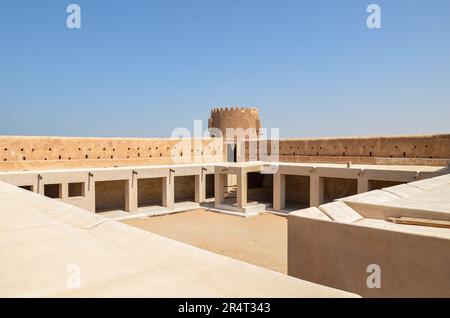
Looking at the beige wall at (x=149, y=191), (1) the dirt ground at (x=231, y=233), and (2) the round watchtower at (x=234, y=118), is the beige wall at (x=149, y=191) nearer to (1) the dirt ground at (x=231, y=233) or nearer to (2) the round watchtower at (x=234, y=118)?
(1) the dirt ground at (x=231, y=233)

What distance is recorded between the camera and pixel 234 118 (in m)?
26.8

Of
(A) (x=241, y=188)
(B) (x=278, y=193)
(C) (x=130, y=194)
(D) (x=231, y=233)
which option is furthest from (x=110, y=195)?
(B) (x=278, y=193)

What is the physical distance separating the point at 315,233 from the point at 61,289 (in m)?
3.48

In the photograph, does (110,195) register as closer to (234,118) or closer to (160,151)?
(160,151)

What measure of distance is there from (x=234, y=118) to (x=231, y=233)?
1513 centimetres

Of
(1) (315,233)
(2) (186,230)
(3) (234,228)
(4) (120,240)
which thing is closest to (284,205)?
(3) (234,228)

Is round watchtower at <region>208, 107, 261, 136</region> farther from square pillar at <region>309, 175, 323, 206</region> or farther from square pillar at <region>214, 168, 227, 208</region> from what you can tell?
square pillar at <region>309, 175, 323, 206</region>

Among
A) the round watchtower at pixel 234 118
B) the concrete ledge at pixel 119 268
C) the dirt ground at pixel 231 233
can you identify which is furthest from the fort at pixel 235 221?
the round watchtower at pixel 234 118

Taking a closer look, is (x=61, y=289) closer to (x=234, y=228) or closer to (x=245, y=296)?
(x=245, y=296)

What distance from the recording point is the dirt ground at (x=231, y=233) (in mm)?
10109

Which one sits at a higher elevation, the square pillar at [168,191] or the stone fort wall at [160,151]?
the stone fort wall at [160,151]

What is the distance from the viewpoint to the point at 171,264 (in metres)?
2.16

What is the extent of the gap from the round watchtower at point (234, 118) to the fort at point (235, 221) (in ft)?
28.8

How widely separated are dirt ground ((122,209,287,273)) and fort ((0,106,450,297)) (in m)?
0.14
